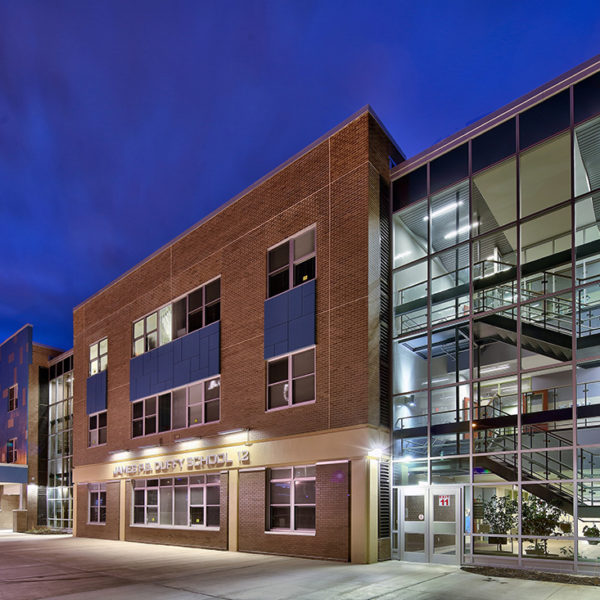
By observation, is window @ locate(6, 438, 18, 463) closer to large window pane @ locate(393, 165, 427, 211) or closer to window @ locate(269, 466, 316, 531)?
window @ locate(269, 466, 316, 531)

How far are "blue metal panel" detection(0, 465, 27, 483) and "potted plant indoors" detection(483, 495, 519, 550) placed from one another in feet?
114

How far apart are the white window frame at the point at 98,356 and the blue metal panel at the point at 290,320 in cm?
1399

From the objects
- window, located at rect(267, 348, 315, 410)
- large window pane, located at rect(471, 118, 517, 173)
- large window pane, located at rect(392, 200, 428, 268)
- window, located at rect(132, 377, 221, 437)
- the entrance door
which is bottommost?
the entrance door

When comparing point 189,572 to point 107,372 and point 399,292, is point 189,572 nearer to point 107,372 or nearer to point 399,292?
point 399,292

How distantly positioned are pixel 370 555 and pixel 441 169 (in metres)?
11.1

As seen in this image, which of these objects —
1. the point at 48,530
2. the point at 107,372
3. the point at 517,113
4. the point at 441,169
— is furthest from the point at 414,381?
the point at 48,530

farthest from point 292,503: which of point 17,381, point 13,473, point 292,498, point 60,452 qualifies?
point 17,381

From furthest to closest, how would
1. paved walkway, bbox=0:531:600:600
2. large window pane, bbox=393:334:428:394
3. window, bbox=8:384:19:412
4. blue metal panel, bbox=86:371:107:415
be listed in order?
1. window, bbox=8:384:19:412
2. blue metal panel, bbox=86:371:107:415
3. large window pane, bbox=393:334:428:394
4. paved walkway, bbox=0:531:600:600

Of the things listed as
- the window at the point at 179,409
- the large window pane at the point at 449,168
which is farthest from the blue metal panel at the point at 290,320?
the large window pane at the point at 449,168

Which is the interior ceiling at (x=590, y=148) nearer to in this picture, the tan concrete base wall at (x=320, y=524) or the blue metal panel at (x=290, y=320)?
the blue metal panel at (x=290, y=320)

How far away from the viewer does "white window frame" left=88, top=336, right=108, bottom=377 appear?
3061cm

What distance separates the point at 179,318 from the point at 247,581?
13.5 meters

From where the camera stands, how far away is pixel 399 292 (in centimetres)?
1838

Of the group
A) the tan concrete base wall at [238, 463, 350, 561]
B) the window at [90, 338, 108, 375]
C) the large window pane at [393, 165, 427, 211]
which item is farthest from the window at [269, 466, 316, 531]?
the window at [90, 338, 108, 375]
